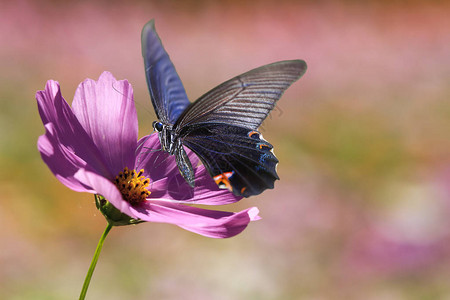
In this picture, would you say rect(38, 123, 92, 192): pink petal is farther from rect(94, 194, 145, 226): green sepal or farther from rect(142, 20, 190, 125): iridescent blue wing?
rect(142, 20, 190, 125): iridescent blue wing

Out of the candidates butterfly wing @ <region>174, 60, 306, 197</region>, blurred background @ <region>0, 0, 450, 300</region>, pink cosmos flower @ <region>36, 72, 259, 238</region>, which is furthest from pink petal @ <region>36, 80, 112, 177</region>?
blurred background @ <region>0, 0, 450, 300</region>

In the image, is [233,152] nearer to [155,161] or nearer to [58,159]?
[155,161]

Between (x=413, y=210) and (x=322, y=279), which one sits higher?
(x=413, y=210)

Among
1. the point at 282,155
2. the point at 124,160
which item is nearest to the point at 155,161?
the point at 124,160

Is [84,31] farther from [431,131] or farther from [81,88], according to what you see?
[81,88]

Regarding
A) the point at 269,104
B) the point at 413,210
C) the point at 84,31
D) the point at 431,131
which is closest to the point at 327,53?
→ the point at 431,131

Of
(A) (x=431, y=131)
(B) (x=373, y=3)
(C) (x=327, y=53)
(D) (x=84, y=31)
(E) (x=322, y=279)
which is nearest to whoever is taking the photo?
(E) (x=322, y=279)
